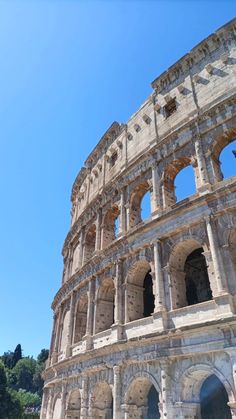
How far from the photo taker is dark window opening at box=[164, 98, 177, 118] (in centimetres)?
1531

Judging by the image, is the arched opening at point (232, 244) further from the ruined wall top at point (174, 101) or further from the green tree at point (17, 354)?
the green tree at point (17, 354)

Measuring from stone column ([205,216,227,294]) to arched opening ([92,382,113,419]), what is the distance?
6.26 metres

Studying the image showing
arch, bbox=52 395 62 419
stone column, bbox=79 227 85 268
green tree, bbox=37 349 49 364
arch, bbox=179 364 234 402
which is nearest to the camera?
arch, bbox=179 364 234 402

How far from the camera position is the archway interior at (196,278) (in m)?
13.8

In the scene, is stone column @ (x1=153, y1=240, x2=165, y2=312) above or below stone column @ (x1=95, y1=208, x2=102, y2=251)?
below

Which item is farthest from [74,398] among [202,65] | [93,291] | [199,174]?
[202,65]

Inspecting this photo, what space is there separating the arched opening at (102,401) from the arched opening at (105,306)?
2.08 m

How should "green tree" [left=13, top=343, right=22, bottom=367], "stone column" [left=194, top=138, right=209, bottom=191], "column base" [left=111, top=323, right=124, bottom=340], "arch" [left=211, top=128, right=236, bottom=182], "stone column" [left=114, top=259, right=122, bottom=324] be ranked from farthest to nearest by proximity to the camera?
"green tree" [left=13, top=343, right=22, bottom=367]
"stone column" [left=114, top=259, right=122, bottom=324]
"arch" [left=211, top=128, right=236, bottom=182]
"column base" [left=111, top=323, right=124, bottom=340]
"stone column" [left=194, top=138, right=209, bottom=191]

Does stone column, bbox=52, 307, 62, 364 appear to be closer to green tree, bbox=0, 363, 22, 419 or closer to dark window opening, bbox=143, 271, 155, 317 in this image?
dark window opening, bbox=143, 271, 155, 317

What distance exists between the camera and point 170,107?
15.5 meters

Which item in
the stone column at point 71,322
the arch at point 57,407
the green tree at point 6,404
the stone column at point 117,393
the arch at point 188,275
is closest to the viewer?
the stone column at point 117,393

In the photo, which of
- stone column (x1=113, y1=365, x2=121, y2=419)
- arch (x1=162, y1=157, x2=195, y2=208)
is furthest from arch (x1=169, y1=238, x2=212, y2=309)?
stone column (x1=113, y1=365, x2=121, y2=419)

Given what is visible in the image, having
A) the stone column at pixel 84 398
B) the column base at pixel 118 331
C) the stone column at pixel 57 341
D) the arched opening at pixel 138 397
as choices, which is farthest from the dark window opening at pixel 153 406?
the stone column at pixel 57 341

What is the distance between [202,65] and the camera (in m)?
14.7
